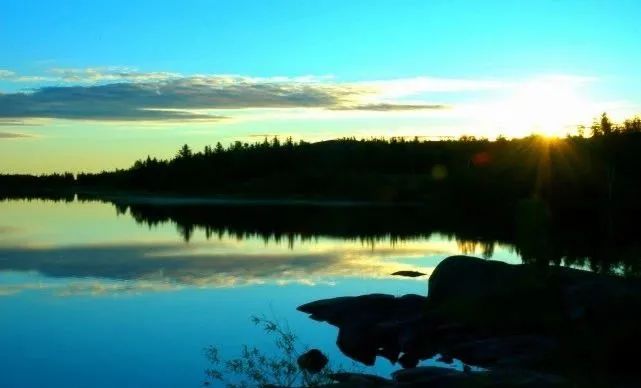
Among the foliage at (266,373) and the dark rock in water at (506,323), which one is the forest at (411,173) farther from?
the foliage at (266,373)

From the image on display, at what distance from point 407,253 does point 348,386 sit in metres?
23.1

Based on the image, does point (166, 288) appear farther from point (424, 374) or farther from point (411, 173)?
point (411, 173)

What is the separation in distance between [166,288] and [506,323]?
10573 millimetres

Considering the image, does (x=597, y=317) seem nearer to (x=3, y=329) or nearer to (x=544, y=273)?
(x=544, y=273)

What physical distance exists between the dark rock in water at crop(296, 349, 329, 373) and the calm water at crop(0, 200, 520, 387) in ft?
4.03

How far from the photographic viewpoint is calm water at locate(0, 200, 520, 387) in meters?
15.2

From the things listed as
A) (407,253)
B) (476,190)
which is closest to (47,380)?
(407,253)

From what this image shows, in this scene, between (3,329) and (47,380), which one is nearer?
(47,380)

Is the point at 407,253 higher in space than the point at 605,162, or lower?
lower

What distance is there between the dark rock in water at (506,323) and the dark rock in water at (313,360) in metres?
1.22

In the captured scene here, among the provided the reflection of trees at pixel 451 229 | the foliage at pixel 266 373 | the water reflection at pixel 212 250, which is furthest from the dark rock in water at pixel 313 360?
the reflection of trees at pixel 451 229

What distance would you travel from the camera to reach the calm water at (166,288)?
15242 mm

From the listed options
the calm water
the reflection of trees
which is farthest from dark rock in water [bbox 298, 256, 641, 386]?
the reflection of trees

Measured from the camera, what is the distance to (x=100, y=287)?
77.9ft
